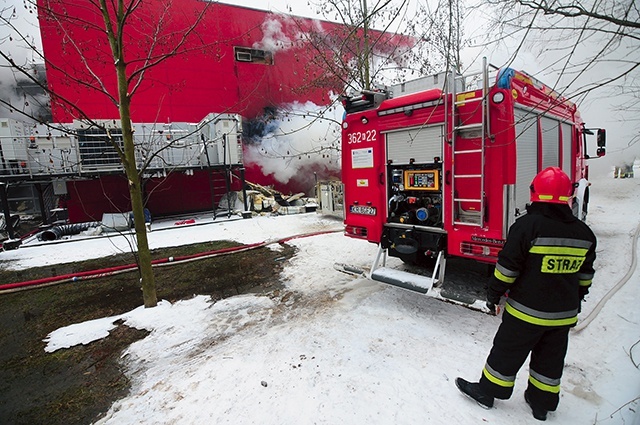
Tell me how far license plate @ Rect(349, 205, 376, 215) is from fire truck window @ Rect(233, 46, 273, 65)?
12.5 metres

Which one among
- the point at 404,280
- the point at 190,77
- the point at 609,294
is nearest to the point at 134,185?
the point at 404,280

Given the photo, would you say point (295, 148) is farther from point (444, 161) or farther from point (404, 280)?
point (404, 280)

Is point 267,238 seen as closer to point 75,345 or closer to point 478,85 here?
point 75,345

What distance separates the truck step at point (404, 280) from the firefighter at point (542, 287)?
1370 millimetres

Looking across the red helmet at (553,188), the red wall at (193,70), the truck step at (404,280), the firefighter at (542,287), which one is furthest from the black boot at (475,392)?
the red wall at (193,70)

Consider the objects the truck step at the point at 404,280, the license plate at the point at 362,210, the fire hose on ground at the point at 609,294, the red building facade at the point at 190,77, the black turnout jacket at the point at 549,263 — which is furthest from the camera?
the red building facade at the point at 190,77

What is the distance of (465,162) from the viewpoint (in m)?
3.88

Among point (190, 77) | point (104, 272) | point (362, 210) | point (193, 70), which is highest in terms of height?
point (193, 70)

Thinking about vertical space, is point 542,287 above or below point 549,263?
below

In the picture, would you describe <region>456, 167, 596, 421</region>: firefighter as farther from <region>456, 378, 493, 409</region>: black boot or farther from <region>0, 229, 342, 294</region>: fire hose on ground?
<region>0, 229, 342, 294</region>: fire hose on ground

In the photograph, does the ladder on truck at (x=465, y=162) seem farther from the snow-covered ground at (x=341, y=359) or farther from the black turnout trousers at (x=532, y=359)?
the black turnout trousers at (x=532, y=359)

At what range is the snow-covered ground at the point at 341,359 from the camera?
252 centimetres

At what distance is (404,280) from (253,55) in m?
14.4

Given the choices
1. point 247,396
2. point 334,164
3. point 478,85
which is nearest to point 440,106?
point 478,85
